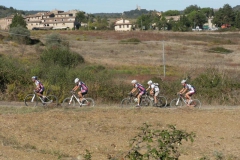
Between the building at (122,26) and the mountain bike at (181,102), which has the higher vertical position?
the mountain bike at (181,102)

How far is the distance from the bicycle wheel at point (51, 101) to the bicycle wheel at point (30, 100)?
1.96 ft

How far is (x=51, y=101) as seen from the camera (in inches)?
899

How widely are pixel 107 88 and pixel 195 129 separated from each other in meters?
9.15

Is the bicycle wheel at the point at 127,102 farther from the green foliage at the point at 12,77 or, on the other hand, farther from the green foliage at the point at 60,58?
the green foliage at the point at 60,58

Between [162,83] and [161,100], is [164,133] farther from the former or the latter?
[162,83]

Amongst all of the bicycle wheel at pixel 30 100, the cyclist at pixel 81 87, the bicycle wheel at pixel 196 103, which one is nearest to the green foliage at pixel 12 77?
the bicycle wheel at pixel 30 100

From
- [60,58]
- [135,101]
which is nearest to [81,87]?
[135,101]

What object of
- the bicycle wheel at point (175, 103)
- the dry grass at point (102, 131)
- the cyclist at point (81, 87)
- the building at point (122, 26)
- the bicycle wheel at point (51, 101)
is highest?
the cyclist at point (81, 87)

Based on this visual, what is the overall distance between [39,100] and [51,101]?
817 mm

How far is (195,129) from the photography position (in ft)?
54.7

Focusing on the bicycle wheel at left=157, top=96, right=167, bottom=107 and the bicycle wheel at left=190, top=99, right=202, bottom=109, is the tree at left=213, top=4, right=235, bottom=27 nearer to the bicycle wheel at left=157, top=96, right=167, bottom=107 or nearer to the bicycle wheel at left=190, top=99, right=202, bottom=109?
the bicycle wheel at left=157, top=96, right=167, bottom=107

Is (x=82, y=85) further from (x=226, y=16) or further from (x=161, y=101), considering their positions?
(x=226, y=16)

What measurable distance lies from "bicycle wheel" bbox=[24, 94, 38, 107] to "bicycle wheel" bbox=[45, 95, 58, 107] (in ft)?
1.96

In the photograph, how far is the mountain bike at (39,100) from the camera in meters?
22.6
